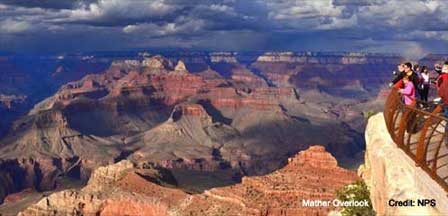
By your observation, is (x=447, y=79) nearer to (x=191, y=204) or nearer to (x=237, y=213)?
(x=237, y=213)

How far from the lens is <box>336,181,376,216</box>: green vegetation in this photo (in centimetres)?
2797

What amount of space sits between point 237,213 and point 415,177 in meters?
76.0

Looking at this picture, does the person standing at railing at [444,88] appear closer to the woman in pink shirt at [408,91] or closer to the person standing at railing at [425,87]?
the woman in pink shirt at [408,91]

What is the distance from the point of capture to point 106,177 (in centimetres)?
15450

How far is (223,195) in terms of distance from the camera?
104250 mm

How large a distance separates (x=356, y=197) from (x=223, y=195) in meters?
75.7

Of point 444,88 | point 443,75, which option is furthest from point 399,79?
point 444,88

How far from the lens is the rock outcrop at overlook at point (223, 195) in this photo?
318 feet

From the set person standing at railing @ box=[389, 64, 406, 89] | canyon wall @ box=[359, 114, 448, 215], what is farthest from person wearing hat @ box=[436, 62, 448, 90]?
canyon wall @ box=[359, 114, 448, 215]

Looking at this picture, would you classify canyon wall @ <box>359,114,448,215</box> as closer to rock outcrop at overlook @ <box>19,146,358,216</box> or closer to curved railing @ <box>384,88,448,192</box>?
curved railing @ <box>384,88,448,192</box>

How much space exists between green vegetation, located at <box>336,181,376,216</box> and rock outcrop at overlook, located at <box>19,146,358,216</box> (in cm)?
5280

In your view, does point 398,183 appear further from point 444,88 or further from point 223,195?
point 223,195

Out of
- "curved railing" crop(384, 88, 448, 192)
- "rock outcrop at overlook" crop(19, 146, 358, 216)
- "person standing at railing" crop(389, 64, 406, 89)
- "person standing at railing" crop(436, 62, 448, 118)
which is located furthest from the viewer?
"rock outcrop at overlook" crop(19, 146, 358, 216)

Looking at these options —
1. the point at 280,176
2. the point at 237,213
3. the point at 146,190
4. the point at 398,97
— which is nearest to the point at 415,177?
the point at 398,97
